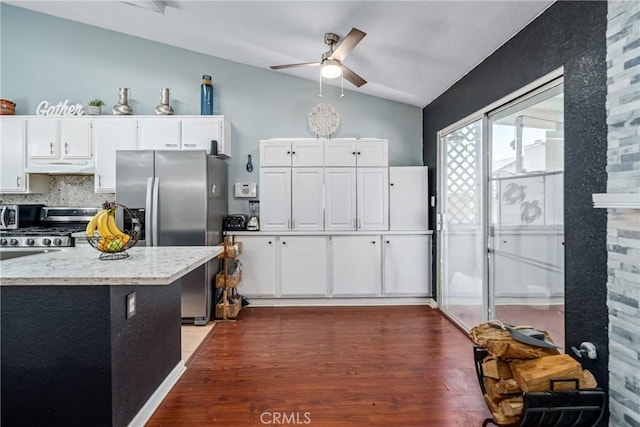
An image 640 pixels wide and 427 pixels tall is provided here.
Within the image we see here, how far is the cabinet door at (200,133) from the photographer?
3.83 m

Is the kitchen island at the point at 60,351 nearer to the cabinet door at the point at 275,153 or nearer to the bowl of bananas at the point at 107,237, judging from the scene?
the bowl of bananas at the point at 107,237

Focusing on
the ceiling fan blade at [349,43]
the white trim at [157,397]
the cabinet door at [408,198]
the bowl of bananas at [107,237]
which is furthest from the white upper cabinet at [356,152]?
the white trim at [157,397]

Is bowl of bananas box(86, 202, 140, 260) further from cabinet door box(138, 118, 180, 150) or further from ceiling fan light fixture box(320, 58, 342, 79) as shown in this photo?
cabinet door box(138, 118, 180, 150)

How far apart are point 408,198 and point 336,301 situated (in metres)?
1.61

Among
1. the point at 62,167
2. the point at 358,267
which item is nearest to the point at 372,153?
the point at 358,267

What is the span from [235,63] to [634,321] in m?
4.54

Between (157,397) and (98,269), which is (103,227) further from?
(157,397)

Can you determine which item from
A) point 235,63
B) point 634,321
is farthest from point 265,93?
point 634,321

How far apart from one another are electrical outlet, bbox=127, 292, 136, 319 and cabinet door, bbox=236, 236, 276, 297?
7.15 feet

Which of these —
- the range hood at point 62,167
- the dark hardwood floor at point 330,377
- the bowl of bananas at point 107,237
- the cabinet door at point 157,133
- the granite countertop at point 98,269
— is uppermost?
the cabinet door at point 157,133

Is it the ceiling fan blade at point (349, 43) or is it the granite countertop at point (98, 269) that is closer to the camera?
the granite countertop at point (98, 269)

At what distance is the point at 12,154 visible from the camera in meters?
3.79

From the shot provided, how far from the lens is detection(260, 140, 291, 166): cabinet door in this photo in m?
3.97

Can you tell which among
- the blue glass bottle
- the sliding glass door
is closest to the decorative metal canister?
the blue glass bottle
